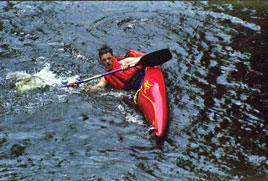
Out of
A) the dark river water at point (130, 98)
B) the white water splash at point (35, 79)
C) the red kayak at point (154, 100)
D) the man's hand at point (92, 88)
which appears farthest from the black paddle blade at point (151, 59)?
the white water splash at point (35, 79)

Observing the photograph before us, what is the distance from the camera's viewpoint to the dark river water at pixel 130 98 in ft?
12.7

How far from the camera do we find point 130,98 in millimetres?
5500

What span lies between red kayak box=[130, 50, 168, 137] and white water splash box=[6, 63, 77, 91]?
69.4 inches

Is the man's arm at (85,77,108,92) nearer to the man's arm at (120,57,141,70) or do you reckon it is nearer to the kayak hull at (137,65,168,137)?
the man's arm at (120,57,141,70)

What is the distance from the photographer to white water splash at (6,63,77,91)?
581cm

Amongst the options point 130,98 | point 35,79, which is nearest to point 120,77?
point 130,98

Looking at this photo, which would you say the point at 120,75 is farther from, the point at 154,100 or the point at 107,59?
the point at 154,100

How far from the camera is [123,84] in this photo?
5.69 m

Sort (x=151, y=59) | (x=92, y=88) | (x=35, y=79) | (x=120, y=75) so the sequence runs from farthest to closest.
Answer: (x=35, y=79)
(x=92, y=88)
(x=120, y=75)
(x=151, y=59)

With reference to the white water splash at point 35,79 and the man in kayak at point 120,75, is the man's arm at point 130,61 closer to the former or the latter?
the man in kayak at point 120,75

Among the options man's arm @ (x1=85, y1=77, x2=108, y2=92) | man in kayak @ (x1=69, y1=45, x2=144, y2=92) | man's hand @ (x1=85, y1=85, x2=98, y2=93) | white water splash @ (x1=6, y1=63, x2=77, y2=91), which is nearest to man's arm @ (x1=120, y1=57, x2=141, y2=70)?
man in kayak @ (x1=69, y1=45, x2=144, y2=92)

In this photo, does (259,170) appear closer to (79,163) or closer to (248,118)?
(248,118)

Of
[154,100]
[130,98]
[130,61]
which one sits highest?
[130,61]

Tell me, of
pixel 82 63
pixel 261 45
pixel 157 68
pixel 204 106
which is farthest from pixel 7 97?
pixel 261 45
